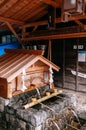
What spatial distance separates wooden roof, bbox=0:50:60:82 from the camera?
201 inches

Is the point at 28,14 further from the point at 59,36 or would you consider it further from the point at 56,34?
the point at 59,36

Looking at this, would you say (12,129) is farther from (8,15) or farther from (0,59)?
(8,15)

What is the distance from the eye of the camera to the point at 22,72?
5.27 meters

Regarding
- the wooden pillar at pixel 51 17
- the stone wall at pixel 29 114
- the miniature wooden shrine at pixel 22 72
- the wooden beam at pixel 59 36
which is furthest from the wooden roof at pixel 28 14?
the stone wall at pixel 29 114

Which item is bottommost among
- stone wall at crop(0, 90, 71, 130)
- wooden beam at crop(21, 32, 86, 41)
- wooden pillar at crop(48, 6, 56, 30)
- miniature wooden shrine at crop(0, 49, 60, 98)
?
stone wall at crop(0, 90, 71, 130)

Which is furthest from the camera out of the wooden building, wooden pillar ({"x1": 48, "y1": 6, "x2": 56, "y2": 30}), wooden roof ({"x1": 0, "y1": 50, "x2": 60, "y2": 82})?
the wooden building

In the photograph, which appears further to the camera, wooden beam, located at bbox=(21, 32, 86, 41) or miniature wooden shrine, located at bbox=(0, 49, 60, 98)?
wooden beam, located at bbox=(21, 32, 86, 41)

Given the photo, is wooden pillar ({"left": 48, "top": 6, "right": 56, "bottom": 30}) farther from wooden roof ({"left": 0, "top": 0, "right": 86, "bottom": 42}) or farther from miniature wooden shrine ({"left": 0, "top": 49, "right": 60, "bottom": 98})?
miniature wooden shrine ({"left": 0, "top": 49, "right": 60, "bottom": 98})

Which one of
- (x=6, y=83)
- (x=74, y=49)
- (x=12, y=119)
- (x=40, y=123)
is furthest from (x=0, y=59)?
(x=74, y=49)

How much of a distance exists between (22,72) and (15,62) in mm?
700

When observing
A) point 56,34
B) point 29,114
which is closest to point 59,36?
point 56,34

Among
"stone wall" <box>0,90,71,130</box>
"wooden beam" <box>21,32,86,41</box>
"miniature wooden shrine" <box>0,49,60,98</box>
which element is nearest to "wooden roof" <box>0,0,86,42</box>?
"wooden beam" <box>21,32,86,41</box>

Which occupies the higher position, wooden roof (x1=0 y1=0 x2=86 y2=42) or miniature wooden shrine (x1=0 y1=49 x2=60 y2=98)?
wooden roof (x1=0 y1=0 x2=86 y2=42)

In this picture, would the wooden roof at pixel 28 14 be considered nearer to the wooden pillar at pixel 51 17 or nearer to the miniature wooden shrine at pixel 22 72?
the wooden pillar at pixel 51 17
